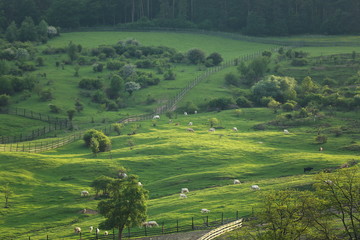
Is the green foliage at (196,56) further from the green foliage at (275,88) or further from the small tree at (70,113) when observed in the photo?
the small tree at (70,113)

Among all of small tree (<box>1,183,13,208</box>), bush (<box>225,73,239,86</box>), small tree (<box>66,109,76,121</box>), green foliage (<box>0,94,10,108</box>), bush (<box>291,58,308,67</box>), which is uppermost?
bush (<box>291,58,308,67</box>)

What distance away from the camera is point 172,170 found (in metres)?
101

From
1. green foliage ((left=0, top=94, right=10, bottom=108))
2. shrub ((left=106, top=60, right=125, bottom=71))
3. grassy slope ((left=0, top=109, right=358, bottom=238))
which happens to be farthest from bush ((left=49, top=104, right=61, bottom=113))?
shrub ((left=106, top=60, right=125, bottom=71))

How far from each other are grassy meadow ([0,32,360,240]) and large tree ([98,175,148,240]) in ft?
21.5

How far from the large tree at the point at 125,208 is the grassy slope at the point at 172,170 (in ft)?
23.1

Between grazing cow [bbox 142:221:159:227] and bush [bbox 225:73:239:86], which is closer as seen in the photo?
grazing cow [bbox 142:221:159:227]

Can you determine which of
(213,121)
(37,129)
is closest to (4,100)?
(37,129)

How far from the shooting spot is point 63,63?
603 feet

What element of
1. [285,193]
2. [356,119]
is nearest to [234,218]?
[285,193]

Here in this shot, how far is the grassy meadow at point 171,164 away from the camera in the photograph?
3169 inches

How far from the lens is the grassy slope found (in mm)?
80688

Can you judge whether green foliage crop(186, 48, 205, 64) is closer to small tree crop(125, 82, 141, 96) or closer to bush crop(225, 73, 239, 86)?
bush crop(225, 73, 239, 86)

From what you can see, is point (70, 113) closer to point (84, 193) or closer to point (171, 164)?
point (171, 164)

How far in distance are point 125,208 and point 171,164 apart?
1406 inches
